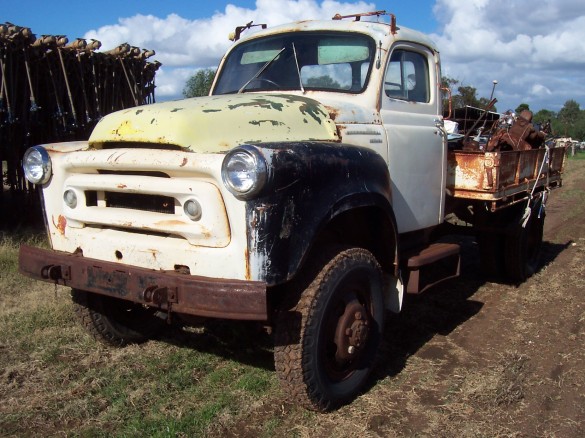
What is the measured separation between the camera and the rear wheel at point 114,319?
407 centimetres

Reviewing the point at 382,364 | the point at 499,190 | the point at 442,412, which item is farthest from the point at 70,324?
the point at 499,190

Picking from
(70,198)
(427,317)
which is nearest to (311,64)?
(70,198)

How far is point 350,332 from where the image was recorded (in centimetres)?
344

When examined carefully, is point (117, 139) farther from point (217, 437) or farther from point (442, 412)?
point (442, 412)

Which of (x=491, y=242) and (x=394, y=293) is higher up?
(x=394, y=293)

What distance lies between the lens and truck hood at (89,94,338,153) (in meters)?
3.07

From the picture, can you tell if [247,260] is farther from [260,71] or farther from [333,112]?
[260,71]

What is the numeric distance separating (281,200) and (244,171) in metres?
0.22

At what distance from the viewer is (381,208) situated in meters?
3.66

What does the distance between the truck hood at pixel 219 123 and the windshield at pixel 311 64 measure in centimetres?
52

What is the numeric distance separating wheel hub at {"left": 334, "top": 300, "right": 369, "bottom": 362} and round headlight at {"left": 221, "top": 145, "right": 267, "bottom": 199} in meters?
1.10

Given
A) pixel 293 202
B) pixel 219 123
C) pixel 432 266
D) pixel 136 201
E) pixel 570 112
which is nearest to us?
pixel 293 202

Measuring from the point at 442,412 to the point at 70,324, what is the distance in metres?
2.94

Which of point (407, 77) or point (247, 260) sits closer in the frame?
point (247, 260)
